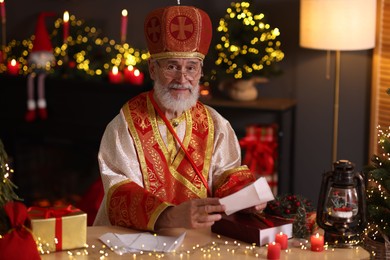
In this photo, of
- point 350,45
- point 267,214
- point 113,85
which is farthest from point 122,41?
point 267,214

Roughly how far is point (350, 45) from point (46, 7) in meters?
2.70

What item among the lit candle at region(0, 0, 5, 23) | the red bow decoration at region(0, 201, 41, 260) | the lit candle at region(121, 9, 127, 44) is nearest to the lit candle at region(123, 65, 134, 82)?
the lit candle at region(121, 9, 127, 44)

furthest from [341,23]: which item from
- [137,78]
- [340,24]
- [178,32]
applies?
[178,32]

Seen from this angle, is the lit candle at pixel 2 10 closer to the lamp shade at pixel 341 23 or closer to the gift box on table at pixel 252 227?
the lamp shade at pixel 341 23

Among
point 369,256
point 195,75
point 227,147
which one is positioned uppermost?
point 195,75

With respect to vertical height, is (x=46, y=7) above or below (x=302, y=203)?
above

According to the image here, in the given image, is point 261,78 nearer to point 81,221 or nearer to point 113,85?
point 113,85

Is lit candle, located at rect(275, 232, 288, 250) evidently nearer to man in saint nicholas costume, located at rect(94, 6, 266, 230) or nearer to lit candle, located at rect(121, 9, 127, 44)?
man in saint nicholas costume, located at rect(94, 6, 266, 230)

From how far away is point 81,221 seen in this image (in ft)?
9.61

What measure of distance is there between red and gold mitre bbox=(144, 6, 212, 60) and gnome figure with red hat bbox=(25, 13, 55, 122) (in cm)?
304

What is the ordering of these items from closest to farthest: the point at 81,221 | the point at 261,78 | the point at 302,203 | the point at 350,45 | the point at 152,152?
the point at 81,221 → the point at 302,203 → the point at 152,152 → the point at 350,45 → the point at 261,78

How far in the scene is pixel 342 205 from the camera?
2980mm

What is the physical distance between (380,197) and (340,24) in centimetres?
238

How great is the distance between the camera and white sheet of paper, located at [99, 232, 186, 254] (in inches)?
117
